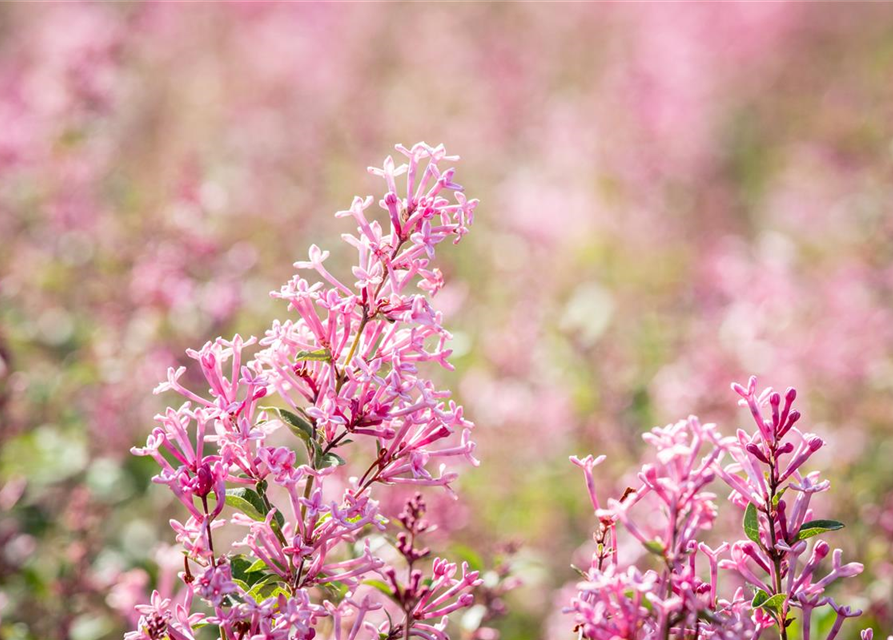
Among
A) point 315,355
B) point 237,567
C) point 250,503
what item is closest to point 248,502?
point 250,503

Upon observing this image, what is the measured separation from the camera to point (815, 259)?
210 inches

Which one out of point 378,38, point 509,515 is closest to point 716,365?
point 509,515

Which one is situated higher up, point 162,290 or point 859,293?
point 859,293

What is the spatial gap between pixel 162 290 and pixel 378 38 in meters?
5.86

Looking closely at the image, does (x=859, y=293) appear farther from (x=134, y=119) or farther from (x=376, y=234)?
(x=134, y=119)

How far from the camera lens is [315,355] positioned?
1.31 m

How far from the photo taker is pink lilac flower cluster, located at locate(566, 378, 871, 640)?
3.79 ft

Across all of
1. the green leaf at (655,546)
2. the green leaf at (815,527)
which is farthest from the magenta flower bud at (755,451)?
the green leaf at (655,546)

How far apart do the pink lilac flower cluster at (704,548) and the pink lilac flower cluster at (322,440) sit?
0.21m

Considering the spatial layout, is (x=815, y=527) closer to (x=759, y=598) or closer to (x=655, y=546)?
(x=759, y=598)

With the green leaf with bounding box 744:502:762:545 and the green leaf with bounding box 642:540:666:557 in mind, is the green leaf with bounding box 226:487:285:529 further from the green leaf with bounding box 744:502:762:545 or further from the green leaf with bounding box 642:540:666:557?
the green leaf with bounding box 744:502:762:545

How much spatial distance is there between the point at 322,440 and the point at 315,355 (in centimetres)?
15

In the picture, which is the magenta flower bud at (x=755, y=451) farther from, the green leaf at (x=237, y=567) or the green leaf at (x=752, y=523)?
the green leaf at (x=237, y=567)

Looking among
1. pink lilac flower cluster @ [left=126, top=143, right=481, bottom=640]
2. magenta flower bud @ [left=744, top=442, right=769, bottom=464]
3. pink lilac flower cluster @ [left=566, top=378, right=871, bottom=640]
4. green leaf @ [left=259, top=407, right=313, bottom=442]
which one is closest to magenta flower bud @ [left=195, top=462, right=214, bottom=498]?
pink lilac flower cluster @ [left=126, top=143, right=481, bottom=640]
